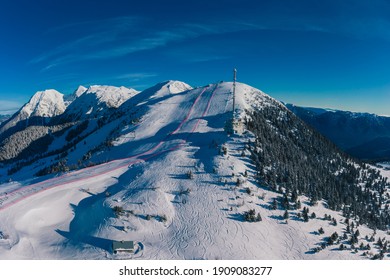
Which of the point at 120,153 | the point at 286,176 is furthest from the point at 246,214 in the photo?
the point at 120,153

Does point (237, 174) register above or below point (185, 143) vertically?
below

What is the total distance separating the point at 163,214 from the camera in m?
30.3

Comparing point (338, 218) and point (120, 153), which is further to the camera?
point (120, 153)

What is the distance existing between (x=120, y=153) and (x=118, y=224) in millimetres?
27829

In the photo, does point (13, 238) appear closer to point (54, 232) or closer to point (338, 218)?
point (54, 232)

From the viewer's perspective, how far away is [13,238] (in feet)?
87.5

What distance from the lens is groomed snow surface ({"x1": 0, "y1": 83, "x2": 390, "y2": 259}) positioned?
2564 cm

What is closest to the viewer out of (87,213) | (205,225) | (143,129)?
(205,225)

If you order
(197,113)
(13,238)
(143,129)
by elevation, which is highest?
(197,113)

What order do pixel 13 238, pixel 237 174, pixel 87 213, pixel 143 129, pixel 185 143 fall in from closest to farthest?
pixel 13 238 < pixel 87 213 < pixel 237 174 < pixel 185 143 < pixel 143 129

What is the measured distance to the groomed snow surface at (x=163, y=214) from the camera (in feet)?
84.1

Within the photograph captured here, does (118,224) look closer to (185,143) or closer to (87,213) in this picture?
(87,213)

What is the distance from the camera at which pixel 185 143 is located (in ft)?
173

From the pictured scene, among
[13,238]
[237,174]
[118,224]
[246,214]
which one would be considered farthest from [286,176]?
[13,238]
